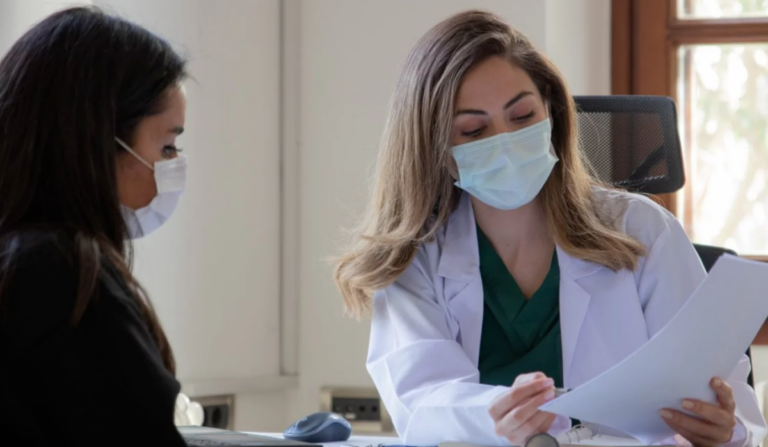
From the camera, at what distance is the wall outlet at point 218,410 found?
2.38m

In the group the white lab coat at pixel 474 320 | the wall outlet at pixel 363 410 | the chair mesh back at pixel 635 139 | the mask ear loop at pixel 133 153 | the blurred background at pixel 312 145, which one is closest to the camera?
A: the mask ear loop at pixel 133 153

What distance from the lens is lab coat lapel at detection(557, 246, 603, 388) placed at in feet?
4.83

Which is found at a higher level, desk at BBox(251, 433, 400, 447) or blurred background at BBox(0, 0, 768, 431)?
blurred background at BBox(0, 0, 768, 431)

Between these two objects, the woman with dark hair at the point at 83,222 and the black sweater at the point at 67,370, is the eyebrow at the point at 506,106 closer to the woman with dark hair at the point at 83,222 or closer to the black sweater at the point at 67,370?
the woman with dark hair at the point at 83,222

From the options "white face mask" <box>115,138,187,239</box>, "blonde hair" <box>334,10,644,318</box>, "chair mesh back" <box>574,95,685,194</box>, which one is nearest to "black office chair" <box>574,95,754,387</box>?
"chair mesh back" <box>574,95,685,194</box>

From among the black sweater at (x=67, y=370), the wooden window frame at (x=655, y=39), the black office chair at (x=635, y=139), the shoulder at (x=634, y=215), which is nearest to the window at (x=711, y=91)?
the wooden window frame at (x=655, y=39)

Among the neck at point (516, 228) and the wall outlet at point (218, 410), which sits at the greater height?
the neck at point (516, 228)

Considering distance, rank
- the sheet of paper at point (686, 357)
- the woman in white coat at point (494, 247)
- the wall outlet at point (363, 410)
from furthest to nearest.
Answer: the wall outlet at point (363, 410), the woman in white coat at point (494, 247), the sheet of paper at point (686, 357)

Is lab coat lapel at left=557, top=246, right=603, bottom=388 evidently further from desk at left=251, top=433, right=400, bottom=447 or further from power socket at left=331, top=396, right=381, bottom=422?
power socket at left=331, top=396, right=381, bottom=422

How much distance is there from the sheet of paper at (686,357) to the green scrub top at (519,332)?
1.01 feet

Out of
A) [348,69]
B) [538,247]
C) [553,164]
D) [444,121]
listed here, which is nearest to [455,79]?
[444,121]

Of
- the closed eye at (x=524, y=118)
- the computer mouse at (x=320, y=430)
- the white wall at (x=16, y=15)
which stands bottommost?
the computer mouse at (x=320, y=430)

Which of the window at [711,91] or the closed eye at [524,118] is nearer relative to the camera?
the closed eye at [524,118]

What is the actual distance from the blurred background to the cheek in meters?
1.05
